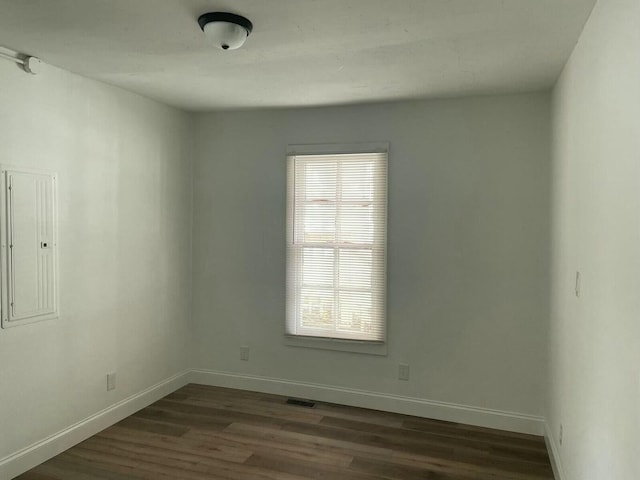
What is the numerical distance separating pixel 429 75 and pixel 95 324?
2891 mm

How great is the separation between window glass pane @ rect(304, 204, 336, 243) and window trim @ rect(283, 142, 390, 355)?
14 cm

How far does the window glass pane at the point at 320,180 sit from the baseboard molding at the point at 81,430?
2068 millimetres

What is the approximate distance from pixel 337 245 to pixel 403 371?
116 centimetres

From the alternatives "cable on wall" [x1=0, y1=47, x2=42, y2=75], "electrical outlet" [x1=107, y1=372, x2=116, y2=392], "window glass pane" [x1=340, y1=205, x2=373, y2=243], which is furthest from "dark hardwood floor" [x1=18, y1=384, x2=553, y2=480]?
"cable on wall" [x1=0, y1=47, x2=42, y2=75]

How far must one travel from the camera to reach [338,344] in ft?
13.2

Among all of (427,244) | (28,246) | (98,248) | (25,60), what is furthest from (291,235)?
(25,60)

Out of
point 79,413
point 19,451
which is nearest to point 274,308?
point 79,413

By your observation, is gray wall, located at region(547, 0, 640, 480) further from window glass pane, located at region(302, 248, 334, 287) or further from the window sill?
window glass pane, located at region(302, 248, 334, 287)

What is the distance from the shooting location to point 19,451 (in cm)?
285

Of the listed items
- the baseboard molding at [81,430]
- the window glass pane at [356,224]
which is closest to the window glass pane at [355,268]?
the window glass pane at [356,224]

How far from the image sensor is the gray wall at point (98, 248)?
287cm

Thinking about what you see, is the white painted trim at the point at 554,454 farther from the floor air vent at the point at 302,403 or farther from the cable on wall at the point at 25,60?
the cable on wall at the point at 25,60

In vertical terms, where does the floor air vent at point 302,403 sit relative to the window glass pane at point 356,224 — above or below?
below

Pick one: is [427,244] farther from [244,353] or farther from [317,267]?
[244,353]
